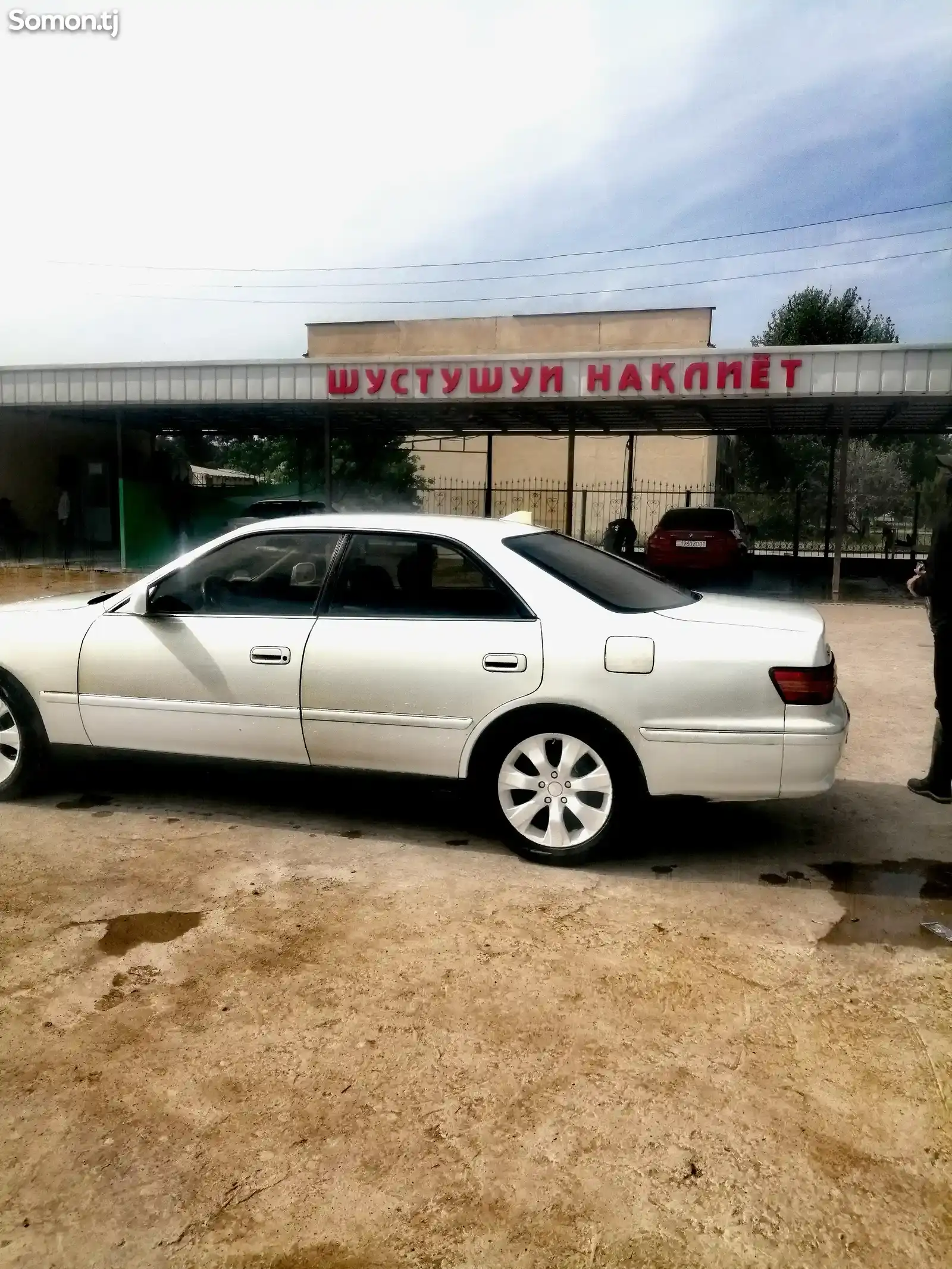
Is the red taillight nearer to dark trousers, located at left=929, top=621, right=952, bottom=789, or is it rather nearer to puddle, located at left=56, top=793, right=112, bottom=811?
dark trousers, located at left=929, top=621, right=952, bottom=789

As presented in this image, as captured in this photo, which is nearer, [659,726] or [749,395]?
[659,726]

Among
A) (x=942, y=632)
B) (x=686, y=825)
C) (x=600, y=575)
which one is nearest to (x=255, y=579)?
(x=600, y=575)

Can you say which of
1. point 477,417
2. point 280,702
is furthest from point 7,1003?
point 477,417

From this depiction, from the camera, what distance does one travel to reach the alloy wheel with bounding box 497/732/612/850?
14.3 ft

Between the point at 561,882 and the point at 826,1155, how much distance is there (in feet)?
6.08

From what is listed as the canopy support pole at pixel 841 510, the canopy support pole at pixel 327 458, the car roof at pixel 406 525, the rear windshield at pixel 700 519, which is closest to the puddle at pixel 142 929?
the car roof at pixel 406 525

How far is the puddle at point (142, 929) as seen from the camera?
3.66 metres

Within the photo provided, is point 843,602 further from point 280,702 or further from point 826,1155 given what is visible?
point 826,1155

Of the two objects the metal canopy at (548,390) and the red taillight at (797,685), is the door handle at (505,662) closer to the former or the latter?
the red taillight at (797,685)

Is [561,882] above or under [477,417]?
under

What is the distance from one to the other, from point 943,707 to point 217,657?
12.3 ft

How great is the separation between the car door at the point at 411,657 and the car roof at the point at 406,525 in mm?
82

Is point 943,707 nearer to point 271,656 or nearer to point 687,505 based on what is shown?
point 271,656

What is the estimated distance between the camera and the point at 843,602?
17.0 m
